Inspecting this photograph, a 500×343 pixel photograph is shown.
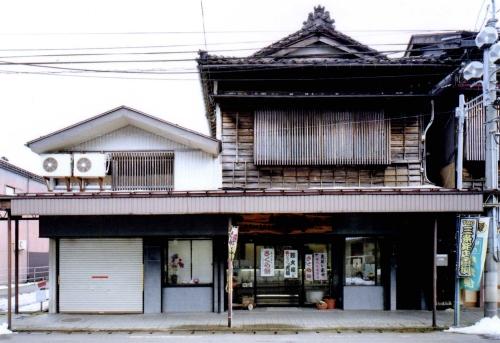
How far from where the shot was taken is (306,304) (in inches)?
713

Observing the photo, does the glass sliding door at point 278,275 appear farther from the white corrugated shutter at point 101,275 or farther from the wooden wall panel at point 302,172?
the white corrugated shutter at point 101,275

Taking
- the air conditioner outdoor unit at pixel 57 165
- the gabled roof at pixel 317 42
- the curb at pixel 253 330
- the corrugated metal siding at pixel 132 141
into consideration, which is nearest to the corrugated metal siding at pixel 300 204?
the air conditioner outdoor unit at pixel 57 165

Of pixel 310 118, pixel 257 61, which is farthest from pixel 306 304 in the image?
pixel 257 61

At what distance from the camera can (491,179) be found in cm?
1499

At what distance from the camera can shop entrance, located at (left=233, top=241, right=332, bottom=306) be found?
18.1m

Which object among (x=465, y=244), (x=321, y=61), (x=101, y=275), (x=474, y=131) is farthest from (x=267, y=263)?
(x=474, y=131)

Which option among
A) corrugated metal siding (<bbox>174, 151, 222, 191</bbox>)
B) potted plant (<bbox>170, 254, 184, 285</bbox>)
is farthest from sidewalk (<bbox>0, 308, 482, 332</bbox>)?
corrugated metal siding (<bbox>174, 151, 222, 191</bbox>)

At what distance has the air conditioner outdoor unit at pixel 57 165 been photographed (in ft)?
58.3

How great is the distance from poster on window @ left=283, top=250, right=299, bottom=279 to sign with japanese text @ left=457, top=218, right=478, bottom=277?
5362 mm

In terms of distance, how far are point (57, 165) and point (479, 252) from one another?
13.5 m

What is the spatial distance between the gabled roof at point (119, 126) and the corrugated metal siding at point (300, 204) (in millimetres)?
3161

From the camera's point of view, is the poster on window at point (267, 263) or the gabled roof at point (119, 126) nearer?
the gabled roof at point (119, 126)

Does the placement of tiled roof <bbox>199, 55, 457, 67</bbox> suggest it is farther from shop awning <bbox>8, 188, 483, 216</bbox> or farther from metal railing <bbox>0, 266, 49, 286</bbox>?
metal railing <bbox>0, 266, 49, 286</bbox>

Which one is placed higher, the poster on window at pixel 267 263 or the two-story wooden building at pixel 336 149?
the two-story wooden building at pixel 336 149
